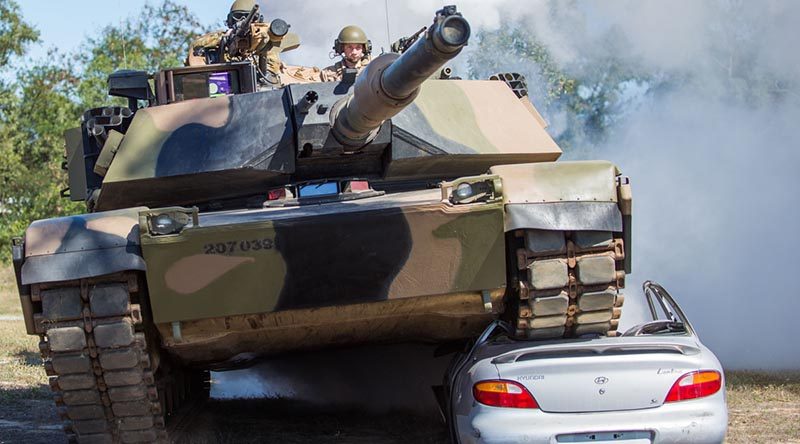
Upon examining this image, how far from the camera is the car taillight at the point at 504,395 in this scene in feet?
22.0

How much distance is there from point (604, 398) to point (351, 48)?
5.15 meters

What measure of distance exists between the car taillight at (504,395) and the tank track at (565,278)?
0.65m

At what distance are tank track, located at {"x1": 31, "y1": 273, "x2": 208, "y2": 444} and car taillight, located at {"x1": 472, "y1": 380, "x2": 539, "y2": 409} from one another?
199 centimetres

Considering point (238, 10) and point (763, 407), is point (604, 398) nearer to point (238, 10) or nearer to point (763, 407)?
point (763, 407)

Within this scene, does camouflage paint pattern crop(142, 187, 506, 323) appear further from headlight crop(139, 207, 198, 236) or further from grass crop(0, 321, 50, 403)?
grass crop(0, 321, 50, 403)

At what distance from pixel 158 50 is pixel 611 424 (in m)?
21.0

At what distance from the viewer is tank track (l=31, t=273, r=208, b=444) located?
710 centimetres

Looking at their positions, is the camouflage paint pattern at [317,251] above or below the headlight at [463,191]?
below

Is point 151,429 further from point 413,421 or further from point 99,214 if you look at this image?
point 413,421

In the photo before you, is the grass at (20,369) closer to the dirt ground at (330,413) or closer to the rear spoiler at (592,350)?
the dirt ground at (330,413)

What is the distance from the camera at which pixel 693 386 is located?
6.70 meters

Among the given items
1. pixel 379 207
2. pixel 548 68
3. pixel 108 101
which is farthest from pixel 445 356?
pixel 108 101

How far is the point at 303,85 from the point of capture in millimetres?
8492

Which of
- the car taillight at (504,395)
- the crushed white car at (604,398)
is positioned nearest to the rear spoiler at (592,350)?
the crushed white car at (604,398)
